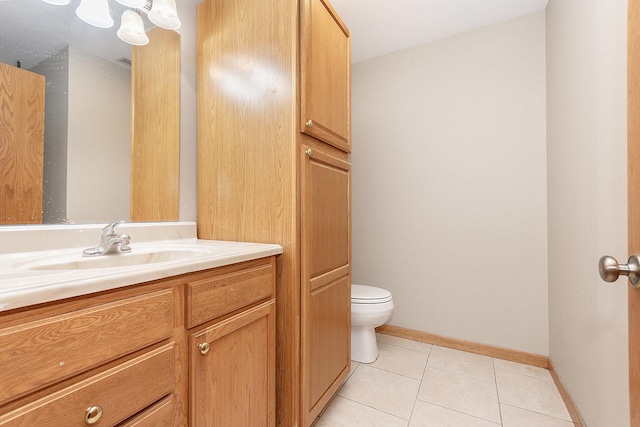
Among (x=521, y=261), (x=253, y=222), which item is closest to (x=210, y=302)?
(x=253, y=222)

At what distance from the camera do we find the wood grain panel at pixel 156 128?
131 centimetres

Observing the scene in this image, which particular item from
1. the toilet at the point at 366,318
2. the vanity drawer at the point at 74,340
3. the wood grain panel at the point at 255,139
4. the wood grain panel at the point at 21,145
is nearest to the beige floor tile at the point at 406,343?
the toilet at the point at 366,318

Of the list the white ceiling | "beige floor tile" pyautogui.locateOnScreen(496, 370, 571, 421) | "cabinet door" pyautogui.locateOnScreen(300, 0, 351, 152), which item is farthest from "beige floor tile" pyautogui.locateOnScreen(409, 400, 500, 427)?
the white ceiling

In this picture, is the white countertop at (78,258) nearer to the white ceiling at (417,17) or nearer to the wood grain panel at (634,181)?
the wood grain panel at (634,181)

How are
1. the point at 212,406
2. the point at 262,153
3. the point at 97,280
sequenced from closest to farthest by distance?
1. the point at 97,280
2. the point at 212,406
3. the point at 262,153

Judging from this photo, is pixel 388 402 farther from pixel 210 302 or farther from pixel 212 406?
pixel 210 302

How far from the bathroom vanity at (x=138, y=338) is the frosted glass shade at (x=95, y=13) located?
820 millimetres

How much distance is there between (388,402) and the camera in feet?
5.02

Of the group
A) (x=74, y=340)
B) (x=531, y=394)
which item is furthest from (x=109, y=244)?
(x=531, y=394)

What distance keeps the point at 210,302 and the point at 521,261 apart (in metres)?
1.96

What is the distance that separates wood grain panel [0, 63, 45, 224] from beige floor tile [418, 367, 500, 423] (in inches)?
75.6

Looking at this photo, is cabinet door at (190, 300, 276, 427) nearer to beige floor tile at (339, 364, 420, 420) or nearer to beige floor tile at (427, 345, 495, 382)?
beige floor tile at (339, 364, 420, 420)

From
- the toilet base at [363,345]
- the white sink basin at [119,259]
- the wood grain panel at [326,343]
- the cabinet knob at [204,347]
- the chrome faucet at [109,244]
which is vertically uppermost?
the chrome faucet at [109,244]

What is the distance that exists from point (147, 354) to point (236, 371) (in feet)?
1.14
